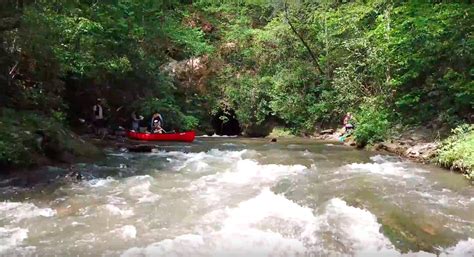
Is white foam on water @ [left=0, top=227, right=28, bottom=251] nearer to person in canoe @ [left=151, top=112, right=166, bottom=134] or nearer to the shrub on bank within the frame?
the shrub on bank

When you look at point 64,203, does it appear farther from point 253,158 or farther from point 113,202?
point 253,158

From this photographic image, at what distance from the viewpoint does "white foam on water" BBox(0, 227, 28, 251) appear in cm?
518

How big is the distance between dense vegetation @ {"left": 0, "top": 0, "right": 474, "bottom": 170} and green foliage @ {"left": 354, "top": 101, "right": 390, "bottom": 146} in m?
0.04

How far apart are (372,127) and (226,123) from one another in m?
12.3

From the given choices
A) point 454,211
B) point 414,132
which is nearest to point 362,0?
point 414,132

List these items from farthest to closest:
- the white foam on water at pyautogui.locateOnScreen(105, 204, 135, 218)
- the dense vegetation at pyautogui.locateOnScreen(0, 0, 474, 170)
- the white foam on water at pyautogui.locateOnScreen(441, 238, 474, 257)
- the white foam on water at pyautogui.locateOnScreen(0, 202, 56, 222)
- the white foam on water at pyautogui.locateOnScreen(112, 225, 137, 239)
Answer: the dense vegetation at pyautogui.locateOnScreen(0, 0, 474, 170)
the white foam on water at pyautogui.locateOnScreen(105, 204, 135, 218)
the white foam on water at pyautogui.locateOnScreen(0, 202, 56, 222)
the white foam on water at pyautogui.locateOnScreen(112, 225, 137, 239)
the white foam on water at pyautogui.locateOnScreen(441, 238, 474, 257)

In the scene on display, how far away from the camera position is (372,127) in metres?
14.6

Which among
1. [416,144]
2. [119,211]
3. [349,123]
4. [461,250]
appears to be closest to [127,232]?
[119,211]

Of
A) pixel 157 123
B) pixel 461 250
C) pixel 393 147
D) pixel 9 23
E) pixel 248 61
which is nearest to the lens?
pixel 461 250

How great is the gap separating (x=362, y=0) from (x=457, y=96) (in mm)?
9260

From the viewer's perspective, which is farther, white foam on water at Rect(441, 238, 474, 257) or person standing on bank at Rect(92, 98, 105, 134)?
person standing on bank at Rect(92, 98, 105, 134)

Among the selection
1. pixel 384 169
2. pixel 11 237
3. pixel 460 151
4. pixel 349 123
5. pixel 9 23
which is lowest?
pixel 11 237

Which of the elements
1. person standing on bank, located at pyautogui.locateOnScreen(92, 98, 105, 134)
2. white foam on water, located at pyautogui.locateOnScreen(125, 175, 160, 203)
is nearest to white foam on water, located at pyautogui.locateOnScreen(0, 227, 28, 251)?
white foam on water, located at pyautogui.locateOnScreen(125, 175, 160, 203)

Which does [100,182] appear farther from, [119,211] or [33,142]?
[119,211]
